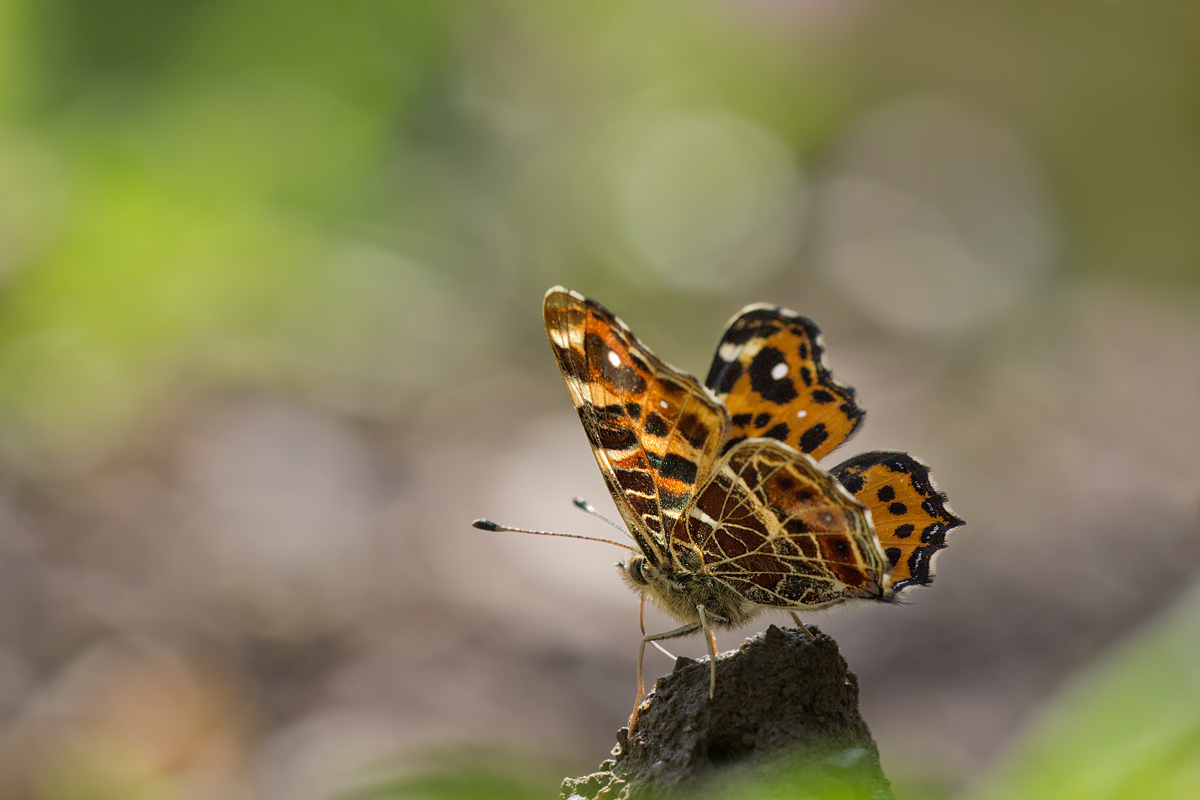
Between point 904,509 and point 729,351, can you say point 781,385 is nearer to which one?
point 729,351

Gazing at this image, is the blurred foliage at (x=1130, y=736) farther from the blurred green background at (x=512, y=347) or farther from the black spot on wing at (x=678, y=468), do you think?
the black spot on wing at (x=678, y=468)

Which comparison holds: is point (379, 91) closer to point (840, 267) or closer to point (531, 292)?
point (531, 292)

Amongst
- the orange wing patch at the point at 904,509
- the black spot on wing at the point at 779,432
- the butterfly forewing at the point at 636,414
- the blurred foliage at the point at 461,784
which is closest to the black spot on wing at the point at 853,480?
the orange wing patch at the point at 904,509

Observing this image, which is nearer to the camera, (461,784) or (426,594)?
(461,784)

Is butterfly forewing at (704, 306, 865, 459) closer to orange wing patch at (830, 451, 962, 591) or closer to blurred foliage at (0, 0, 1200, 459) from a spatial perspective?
orange wing patch at (830, 451, 962, 591)

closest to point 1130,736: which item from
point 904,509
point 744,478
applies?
point 904,509

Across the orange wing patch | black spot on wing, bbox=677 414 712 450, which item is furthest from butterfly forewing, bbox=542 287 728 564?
the orange wing patch

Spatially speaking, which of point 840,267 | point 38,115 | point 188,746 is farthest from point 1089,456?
point 38,115
